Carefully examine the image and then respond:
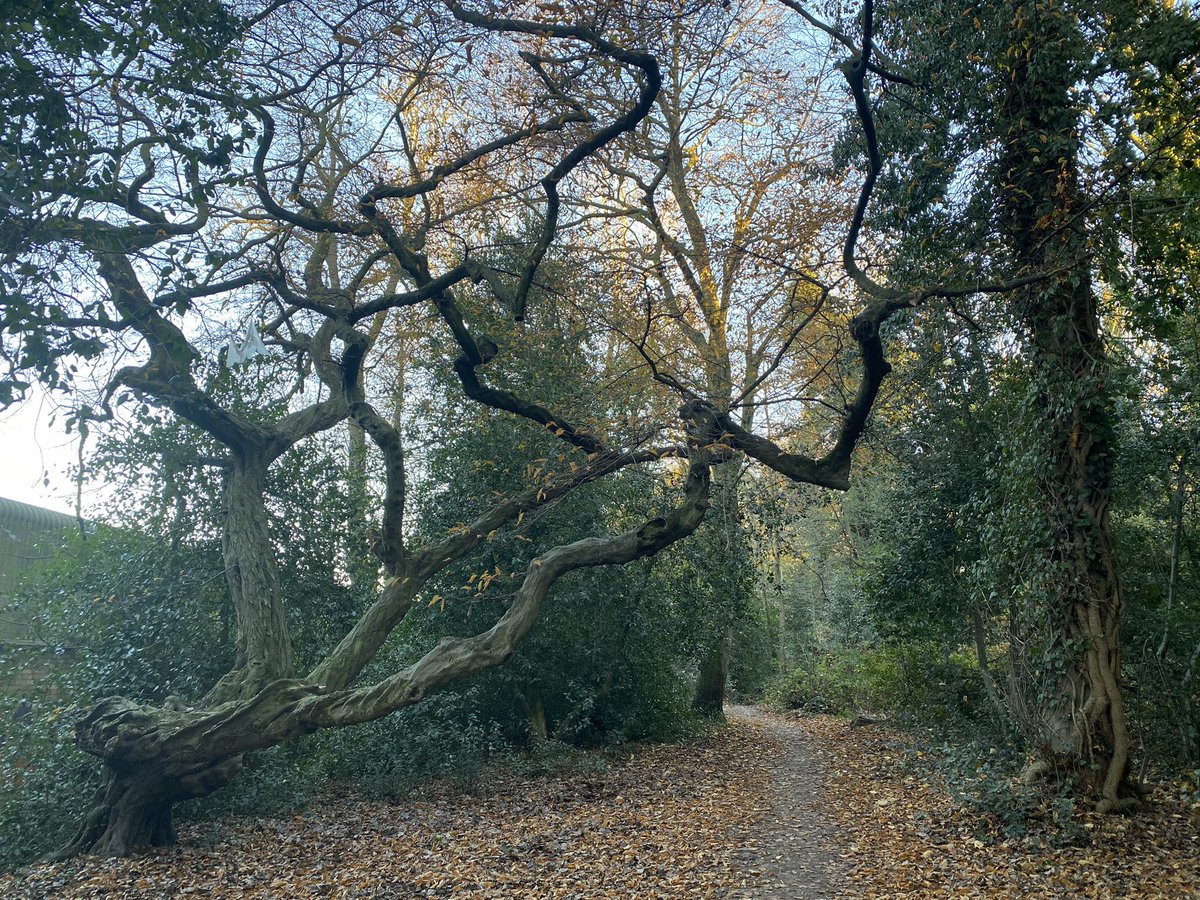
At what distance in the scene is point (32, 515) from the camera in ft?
37.0

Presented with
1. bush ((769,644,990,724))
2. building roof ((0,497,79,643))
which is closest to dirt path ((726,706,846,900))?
bush ((769,644,990,724))

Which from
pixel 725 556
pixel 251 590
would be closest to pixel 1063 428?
pixel 725 556

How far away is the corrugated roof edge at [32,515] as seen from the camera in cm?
1092

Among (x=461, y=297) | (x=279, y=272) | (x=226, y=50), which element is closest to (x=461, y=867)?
(x=279, y=272)

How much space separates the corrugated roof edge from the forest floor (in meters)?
5.83

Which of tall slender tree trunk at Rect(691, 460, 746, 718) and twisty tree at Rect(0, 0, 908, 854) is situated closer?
twisty tree at Rect(0, 0, 908, 854)

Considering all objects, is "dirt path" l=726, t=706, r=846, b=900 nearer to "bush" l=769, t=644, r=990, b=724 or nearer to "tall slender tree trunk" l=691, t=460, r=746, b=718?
"tall slender tree trunk" l=691, t=460, r=746, b=718

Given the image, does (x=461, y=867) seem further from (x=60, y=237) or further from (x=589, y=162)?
(x=589, y=162)

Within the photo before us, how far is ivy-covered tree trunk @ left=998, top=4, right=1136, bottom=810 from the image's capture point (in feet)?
21.4

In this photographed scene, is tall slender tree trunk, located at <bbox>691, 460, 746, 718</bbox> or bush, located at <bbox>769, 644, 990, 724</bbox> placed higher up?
tall slender tree trunk, located at <bbox>691, 460, 746, 718</bbox>

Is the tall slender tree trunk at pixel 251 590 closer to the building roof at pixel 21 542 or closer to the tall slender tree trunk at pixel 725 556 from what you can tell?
the building roof at pixel 21 542

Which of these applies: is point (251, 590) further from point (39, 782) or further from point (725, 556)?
point (725, 556)

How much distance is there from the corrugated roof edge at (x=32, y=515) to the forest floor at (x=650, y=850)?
5831mm

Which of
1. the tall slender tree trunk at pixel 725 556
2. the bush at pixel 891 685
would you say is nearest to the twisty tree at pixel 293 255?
the tall slender tree trunk at pixel 725 556
